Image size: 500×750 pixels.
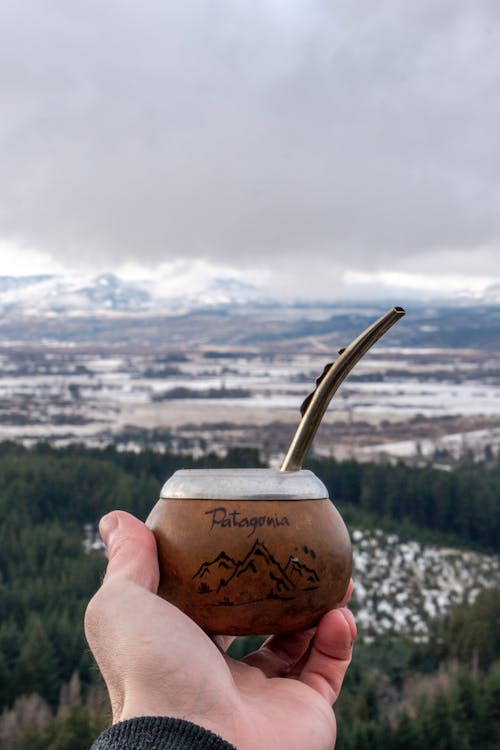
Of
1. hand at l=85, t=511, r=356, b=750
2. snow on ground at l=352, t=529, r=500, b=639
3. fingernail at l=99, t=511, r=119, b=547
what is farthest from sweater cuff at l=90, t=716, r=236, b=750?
snow on ground at l=352, t=529, r=500, b=639

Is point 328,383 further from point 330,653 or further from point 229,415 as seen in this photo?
point 229,415

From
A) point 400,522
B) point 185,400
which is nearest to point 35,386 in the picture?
point 185,400

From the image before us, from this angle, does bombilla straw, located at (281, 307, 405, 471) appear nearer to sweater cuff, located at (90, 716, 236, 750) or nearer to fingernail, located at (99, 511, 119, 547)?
fingernail, located at (99, 511, 119, 547)

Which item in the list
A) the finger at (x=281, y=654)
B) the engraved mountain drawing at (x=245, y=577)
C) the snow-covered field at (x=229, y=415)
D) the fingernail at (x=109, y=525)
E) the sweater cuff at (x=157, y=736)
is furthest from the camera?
the snow-covered field at (x=229, y=415)

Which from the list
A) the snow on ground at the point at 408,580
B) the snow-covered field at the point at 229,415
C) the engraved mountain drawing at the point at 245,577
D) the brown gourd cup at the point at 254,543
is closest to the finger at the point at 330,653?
the brown gourd cup at the point at 254,543

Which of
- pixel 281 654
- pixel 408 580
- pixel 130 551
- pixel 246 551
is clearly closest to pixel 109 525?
pixel 130 551

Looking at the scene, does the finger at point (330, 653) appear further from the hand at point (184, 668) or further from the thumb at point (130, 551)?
the thumb at point (130, 551)
